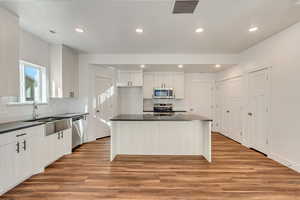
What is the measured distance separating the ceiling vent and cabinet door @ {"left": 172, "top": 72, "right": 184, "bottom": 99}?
4.15 m

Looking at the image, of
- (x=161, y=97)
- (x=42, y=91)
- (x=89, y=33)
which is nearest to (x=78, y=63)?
(x=42, y=91)

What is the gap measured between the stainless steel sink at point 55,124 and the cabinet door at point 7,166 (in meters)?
0.87

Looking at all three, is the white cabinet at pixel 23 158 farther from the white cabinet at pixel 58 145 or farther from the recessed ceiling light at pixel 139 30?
the recessed ceiling light at pixel 139 30

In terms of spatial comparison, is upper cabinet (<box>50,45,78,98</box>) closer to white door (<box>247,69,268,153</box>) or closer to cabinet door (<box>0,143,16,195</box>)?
cabinet door (<box>0,143,16,195</box>)

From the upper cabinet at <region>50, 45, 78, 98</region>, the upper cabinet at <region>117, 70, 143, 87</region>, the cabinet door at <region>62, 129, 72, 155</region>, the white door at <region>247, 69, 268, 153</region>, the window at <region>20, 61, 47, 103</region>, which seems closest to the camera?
the window at <region>20, 61, 47, 103</region>

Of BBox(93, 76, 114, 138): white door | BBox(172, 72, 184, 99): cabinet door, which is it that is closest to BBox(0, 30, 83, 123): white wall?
BBox(93, 76, 114, 138): white door

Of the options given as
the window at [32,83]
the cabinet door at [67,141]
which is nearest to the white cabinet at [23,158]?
the cabinet door at [67,141]

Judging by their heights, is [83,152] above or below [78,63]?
below

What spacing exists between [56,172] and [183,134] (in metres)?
2.77

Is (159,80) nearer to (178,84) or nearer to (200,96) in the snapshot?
(178,84)

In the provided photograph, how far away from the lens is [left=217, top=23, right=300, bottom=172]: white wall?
3236mm

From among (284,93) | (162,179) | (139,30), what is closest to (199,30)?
(139,30)

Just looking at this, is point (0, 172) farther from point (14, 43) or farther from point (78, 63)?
point (78, 63)

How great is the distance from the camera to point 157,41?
164 inches
